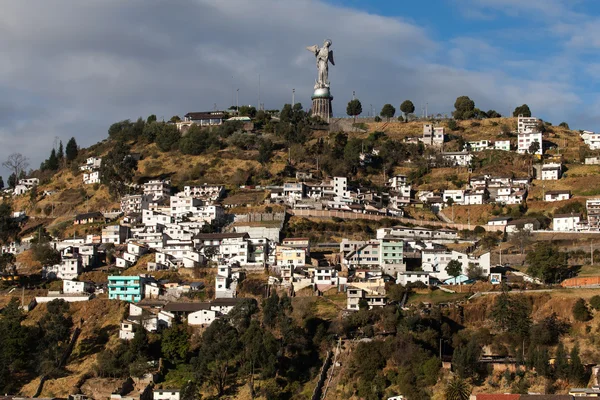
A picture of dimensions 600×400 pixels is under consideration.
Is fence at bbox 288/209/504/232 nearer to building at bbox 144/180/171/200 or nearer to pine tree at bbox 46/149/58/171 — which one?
building at bbox 144/180/171/200

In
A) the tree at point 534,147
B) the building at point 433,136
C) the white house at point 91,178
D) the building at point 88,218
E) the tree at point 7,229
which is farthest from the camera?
the building at point 433,136

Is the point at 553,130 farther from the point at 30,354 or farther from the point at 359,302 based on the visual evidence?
the point at 30,354

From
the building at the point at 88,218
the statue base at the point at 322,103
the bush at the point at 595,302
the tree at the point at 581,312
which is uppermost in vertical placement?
the statue base at the point at 322,103

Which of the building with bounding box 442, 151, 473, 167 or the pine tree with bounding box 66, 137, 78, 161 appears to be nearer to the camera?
the building with bounding box 442, 151, 473, 167

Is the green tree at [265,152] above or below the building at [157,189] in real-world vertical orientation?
above

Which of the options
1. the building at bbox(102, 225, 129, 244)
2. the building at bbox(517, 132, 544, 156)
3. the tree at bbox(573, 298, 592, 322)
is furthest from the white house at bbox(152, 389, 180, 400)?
the building at bbox(517, 132, 544, 156)

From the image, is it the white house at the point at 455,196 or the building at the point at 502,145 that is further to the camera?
the building at the point at 502,145

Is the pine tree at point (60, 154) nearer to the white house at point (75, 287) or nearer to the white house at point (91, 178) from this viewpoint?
the white house at point (91, 178)

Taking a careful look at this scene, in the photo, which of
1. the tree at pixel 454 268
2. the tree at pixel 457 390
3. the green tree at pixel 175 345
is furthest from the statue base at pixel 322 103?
the tree at pixel 457 390
